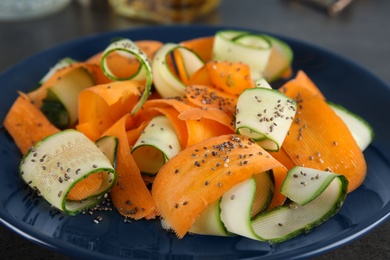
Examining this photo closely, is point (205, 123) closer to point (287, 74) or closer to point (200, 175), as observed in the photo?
A: point (200, 175)

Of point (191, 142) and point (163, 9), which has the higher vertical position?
point (191, 142)

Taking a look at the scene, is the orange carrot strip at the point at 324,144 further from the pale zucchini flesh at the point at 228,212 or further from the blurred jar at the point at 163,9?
the blurred jar at the point at 163,9

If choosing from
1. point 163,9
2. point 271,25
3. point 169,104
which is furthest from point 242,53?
point 271,25

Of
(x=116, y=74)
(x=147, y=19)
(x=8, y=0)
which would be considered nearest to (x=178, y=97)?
(x=116, y=74)

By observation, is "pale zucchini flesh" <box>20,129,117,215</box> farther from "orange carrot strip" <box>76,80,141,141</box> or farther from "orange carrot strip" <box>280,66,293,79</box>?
"orange carrot strip" <box>280,66,293,79</box>

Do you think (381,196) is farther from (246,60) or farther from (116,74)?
(116,74)

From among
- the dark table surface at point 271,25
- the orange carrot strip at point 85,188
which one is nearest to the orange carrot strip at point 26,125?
the orange carrot strip at point 85,188

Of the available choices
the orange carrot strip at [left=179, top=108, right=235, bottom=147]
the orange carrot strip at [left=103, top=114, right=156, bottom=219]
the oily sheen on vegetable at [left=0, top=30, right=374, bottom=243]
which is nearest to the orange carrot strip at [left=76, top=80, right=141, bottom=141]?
the oily sheen on vegetable at [left=0, top=30, right=374, bottom=243]
